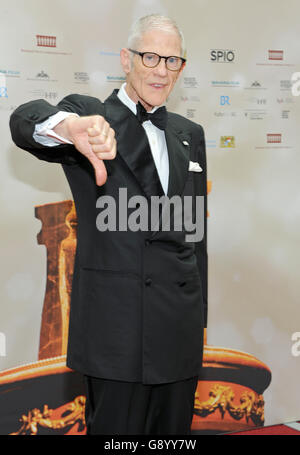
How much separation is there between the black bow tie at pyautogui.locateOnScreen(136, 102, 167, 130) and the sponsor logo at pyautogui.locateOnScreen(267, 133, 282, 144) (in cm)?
147

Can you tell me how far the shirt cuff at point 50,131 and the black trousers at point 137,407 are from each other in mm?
686

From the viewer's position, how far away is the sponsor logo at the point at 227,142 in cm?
288

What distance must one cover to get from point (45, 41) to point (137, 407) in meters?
1.70

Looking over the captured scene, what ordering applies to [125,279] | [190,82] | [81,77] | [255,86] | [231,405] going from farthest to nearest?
1. [231,405]
2. [255,86]
3. [190,82]
4. [81,77]
5. [125,279]

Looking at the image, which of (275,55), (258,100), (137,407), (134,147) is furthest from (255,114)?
(137,407)

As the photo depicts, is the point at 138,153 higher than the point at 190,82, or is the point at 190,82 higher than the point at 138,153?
the point at 190,82

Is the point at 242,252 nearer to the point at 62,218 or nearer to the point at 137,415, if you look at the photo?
the point at 62,218

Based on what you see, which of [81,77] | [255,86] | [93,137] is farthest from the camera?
[255,86]

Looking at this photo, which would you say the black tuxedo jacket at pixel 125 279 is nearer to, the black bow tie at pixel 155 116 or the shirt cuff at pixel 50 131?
the black bow tie at pixel 155 116

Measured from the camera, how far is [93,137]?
1.04 meters

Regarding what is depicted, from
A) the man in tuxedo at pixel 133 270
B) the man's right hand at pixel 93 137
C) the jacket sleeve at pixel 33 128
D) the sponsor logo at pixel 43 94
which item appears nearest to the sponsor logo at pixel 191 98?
the sponsor logo at pixel 43 94

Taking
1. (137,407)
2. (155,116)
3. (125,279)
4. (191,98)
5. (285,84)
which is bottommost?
(137,407)

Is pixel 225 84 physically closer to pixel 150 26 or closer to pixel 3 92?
pixel 3 92

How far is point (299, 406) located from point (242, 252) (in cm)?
98
